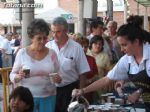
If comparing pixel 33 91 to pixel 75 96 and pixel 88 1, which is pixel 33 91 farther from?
pixel 88 1

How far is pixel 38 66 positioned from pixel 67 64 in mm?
732

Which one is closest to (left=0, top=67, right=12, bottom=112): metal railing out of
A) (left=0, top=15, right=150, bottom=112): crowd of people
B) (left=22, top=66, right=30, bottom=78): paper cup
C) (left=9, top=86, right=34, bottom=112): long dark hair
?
(left=0, top=15, right=150, bottom=112): crowd of people

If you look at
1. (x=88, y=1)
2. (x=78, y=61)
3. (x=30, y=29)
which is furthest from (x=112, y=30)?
(x=30, y=29)

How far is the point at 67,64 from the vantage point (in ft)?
22.0

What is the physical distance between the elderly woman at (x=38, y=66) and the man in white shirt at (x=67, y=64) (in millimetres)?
534

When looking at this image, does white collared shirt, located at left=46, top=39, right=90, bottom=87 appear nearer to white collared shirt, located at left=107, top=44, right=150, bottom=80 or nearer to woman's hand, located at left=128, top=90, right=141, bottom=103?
white collared shirt, located at left=107, top=44, right=150, bottom=80

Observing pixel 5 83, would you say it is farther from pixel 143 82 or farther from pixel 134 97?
pixel 143 82

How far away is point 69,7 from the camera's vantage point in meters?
46.8

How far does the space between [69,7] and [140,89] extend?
42.2m

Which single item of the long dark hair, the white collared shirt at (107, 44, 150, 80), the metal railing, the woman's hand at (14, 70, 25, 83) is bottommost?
the metal railing

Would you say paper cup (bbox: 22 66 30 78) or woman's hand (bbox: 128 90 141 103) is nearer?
A: woman's hand (bbox: 128 90 141 103)

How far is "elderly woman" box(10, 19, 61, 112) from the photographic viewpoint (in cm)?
602

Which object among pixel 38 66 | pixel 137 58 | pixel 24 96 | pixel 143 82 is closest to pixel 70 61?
pixel 38 66

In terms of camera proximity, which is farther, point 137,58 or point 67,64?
point 67,64
